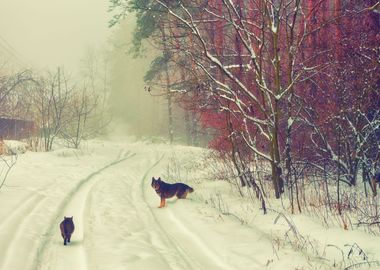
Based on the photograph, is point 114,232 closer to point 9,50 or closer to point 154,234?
point 154,234

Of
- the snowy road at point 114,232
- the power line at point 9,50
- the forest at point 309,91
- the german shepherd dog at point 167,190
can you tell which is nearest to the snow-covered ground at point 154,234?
the snowy road at point 114,232

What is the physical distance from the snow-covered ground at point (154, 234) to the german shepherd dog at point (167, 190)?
214 mm

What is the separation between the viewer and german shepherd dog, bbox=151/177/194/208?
8672 millimetres

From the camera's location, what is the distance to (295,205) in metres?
7.28

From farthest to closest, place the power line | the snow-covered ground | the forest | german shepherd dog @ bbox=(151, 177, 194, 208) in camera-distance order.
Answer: the power line, german shepherd dog @ bbox=(151, 177, 194, 208), the forest, the snow-covered ground

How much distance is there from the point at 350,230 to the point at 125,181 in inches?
335

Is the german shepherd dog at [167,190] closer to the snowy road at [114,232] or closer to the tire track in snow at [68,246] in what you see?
the snowy road at [114,232]

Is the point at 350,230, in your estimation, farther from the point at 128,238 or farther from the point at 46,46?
the point at 46,46

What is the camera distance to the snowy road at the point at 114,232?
4953 mm

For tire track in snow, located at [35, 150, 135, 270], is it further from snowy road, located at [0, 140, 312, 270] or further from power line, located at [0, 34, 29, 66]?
power line, located at [0, 34, 29, 66]

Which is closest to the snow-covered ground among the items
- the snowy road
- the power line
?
the snowy road

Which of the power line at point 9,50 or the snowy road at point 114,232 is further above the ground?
Answer: the power line at point 9,50

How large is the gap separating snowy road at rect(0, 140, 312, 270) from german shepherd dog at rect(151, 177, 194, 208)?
0.23m

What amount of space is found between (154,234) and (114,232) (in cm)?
74
